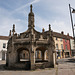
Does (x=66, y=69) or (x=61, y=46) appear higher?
(x=61, y=46)

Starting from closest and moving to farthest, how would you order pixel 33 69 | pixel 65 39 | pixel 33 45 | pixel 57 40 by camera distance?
pixel 33 69
pixel 33 45
pixel 57 40
pixel 65 39

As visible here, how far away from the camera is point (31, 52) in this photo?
512 inches

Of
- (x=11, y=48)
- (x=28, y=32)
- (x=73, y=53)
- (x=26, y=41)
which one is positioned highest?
(x=28, y=32)

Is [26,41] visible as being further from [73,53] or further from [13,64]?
[73,53]

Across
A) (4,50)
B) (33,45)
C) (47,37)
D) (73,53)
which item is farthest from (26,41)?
(73,53)

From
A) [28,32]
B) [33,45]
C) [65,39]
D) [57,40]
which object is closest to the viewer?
[33,45]

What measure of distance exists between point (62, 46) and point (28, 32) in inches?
1049

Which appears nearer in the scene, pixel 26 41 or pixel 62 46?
pixel 26 41

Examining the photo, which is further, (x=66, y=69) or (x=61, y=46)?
(x=61, y=46)

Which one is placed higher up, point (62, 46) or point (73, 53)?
point (62, 46)

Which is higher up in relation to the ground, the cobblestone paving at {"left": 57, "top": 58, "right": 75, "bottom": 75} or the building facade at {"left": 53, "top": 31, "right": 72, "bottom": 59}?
the building facade at {"left": 53, "top": 31, "right": 72, "bottom": 59}

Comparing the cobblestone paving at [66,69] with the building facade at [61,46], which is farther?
the building facade at [61,46]

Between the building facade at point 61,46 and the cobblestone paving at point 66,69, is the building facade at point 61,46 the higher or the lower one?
the higher one

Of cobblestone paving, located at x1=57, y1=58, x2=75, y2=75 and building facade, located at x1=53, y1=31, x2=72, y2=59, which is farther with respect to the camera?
building facade, located at x1=53, y1=31, x2=72, y2=59
